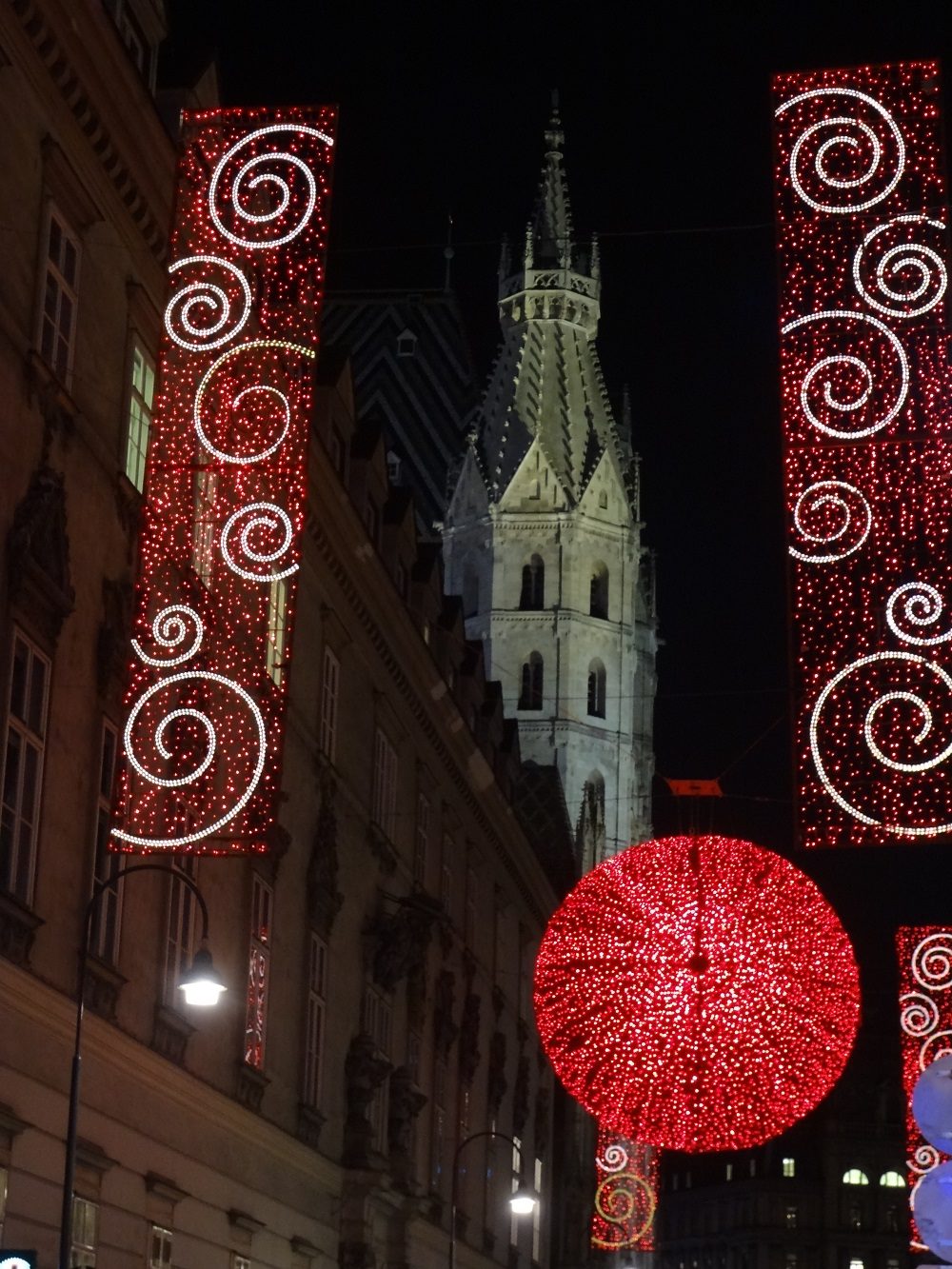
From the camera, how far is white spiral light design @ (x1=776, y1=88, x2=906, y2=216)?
68.1 feet

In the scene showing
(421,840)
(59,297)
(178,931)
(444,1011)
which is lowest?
(178,931)

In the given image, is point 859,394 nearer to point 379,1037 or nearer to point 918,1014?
point 379,1037

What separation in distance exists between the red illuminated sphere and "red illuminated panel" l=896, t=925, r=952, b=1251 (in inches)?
538

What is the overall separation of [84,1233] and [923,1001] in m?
22.4

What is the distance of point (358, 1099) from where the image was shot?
36000 millimetres

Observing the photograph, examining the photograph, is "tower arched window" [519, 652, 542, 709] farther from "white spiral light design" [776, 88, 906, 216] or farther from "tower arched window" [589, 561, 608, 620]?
"white spiral light design" [776, 88, 906, 216]

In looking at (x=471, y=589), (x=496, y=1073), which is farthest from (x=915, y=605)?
(x=471, y=589)

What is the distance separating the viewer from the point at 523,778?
307 ft

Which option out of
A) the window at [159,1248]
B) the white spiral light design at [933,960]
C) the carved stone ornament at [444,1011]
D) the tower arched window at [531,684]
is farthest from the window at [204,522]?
the tower arched window at [531,684]

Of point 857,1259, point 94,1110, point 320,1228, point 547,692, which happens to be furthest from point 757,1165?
point 94,1110

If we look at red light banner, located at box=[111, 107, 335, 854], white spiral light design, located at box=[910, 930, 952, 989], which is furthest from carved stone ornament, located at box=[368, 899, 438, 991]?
red light banner, located at box=[111, 107, 335, 854]

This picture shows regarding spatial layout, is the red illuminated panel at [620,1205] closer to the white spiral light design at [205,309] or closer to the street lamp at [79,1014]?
the white spiral light design at [205,309]

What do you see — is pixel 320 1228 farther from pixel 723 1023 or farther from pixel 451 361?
pixel 451 361

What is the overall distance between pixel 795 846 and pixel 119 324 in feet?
32.6
